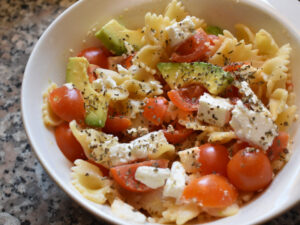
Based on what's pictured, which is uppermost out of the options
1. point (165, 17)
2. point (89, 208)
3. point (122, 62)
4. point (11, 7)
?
point (165, 17)

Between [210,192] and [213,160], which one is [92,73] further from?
[210,192]

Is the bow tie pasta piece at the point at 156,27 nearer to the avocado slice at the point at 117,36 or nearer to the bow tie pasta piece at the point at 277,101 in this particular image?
the avocado slice at the point at 117,36

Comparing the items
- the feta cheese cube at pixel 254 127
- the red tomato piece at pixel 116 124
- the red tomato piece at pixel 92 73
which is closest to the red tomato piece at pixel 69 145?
the red tomato piece at pixel 116 124

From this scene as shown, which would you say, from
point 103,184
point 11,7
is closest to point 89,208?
point 103,184

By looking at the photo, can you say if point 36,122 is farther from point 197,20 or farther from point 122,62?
point 197,20

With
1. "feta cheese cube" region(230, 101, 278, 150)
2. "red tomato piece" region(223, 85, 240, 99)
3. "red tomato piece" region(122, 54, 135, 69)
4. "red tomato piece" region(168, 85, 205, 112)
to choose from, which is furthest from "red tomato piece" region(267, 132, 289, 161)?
"red tomato piece" region(122, 54, 135, 69)

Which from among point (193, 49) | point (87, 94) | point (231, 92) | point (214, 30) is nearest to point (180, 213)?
point (231, 92)
